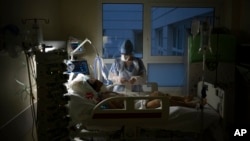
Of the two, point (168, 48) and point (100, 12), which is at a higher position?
point (100, 12)

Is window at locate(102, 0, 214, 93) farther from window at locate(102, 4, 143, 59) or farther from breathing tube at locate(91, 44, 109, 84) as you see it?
breathing tube at locate(91, 44, 109, 84)

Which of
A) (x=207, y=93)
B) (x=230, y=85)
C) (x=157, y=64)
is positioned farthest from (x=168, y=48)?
(x=207, y=93)

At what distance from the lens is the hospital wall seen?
2.04 meters

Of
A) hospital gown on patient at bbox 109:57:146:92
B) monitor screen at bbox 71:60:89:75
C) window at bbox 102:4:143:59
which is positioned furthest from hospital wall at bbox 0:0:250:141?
hospital gown on patient at bbox 109:57:146:92

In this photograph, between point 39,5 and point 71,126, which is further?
point 39,5

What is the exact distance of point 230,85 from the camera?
145 inches

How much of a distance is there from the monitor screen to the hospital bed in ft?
4.66

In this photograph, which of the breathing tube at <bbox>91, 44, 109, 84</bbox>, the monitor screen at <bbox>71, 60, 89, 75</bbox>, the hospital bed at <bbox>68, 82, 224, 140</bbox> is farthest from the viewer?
the breathing tube at <bbox>91, 44, 109, 84</bbox>

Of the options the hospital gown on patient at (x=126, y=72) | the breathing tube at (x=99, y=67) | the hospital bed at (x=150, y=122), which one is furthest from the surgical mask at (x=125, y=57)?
the hospital bed at (x=150, y=122)

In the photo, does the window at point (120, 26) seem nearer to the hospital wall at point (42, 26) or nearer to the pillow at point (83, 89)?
the hospital wall at point (42, 26)

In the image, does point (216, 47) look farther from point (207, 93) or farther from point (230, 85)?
point (207, 93)

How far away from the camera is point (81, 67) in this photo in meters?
3.84

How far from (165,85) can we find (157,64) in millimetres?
364

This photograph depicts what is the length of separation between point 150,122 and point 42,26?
155 cm
